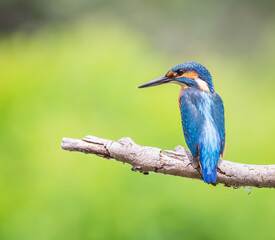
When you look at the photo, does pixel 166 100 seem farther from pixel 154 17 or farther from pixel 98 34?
pixel 154 17

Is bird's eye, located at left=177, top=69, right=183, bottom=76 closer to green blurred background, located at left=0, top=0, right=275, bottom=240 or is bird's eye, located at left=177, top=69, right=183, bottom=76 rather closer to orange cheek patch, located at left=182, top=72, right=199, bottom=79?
orange cheek patch, located at left=182, top=72, right=199, bottom=79

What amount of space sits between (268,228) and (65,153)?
965 millimetres

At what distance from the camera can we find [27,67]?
308 centimetres

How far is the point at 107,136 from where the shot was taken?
101 inches

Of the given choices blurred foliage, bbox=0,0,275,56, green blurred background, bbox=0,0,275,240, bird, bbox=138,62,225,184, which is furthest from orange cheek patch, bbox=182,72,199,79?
blurred foliage, bbox=0,0,275,56

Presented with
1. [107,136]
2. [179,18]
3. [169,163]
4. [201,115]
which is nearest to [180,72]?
[201,115]

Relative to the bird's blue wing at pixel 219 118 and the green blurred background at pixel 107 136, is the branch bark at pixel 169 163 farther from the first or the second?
the green blurred background at pixel 107 136

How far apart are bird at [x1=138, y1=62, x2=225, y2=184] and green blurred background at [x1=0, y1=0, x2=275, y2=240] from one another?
2.87 ft

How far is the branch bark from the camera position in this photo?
4.40ft

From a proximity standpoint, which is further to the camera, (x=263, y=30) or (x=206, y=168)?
(x=263, y=30)

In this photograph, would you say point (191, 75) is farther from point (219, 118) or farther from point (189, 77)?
point (219, 118)

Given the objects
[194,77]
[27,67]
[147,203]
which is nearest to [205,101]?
[194,77]

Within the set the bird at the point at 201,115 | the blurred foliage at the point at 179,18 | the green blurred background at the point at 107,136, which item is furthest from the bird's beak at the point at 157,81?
the blurred foliage at the point at 179,18

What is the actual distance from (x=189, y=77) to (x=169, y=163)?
0.89 ft
